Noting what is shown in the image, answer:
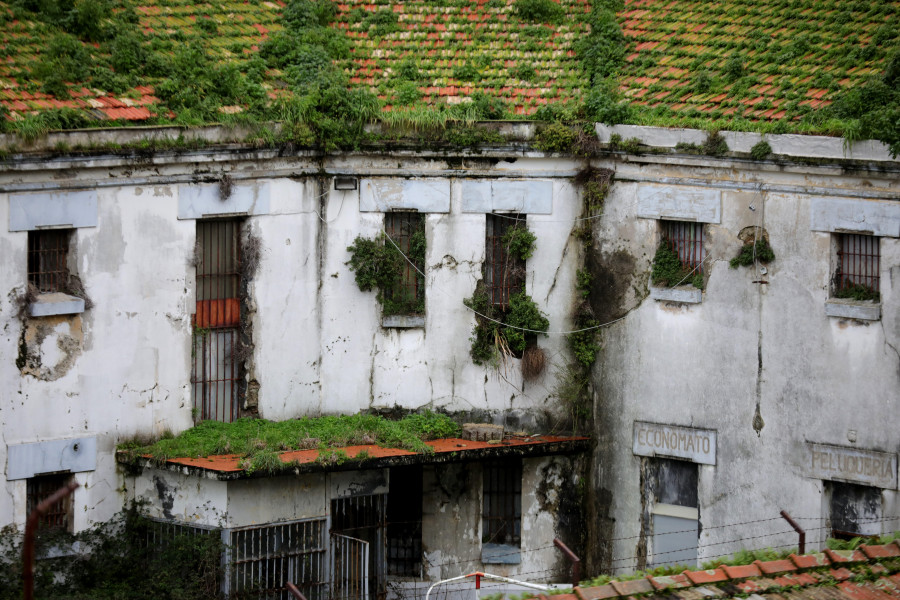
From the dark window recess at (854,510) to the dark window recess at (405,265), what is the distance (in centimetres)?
674

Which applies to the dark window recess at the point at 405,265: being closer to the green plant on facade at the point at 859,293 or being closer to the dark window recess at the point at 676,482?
the dark window recess at the point at 676,482

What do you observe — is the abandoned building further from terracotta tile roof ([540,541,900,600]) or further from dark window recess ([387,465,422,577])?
terracotta tile roof ([540,541,900,600])

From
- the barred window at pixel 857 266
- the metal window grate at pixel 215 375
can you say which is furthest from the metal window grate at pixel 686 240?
the metal window grate at pixel 215 375

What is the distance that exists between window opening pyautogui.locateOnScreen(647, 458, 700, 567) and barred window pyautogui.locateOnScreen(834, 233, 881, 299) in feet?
11.6

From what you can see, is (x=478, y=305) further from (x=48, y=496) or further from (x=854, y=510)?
(x=48, y=496)

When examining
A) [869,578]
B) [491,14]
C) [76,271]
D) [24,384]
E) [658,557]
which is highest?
[491,14]

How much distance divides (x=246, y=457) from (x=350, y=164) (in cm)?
476

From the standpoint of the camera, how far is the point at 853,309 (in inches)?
628

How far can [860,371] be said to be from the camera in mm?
15898

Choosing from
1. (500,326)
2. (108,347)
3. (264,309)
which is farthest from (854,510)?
(108,347)

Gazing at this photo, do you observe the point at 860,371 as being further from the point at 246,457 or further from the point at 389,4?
the point at 389,4

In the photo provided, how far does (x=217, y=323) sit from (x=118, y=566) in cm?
389

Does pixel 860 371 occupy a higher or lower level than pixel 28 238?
lower

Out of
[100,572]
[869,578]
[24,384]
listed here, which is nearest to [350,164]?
[24,384]
